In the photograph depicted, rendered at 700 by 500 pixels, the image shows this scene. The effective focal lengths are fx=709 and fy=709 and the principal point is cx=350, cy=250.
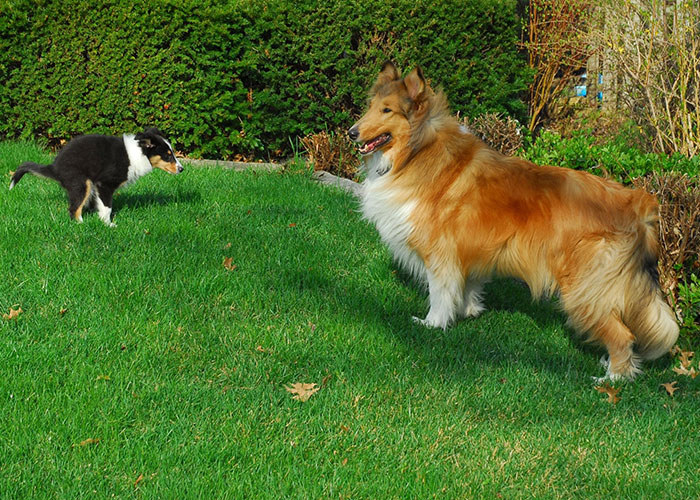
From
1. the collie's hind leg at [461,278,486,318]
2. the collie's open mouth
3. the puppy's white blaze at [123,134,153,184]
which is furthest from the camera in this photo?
the puppy's white blaze at [123,134,153,184]

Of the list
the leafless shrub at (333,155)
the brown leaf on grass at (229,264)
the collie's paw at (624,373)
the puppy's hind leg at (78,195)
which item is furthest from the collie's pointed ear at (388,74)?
the leafless shrub at (333,155)

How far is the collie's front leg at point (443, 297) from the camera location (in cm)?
509

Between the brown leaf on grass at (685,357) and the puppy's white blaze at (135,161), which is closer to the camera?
the brown leaf on grass at (685,357)

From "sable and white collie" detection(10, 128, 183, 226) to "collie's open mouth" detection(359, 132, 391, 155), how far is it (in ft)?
8.39

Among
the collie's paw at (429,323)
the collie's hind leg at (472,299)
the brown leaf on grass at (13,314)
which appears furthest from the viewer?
the collie's hind leg at (472,299)

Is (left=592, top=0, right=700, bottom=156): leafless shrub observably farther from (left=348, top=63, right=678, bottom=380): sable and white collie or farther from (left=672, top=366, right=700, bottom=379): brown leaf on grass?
(left=348, top=63, right=678, bottom=380): sable and white collie

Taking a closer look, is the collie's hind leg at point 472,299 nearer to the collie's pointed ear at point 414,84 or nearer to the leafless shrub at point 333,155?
the collie's pointed ear at point 414,84

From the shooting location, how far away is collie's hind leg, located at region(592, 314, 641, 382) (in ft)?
14.4

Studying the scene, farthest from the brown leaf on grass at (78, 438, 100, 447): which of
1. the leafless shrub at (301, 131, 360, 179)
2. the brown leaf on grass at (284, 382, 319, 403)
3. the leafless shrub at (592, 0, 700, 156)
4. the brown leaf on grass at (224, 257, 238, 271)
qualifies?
the leafless shrub at (592, 0, 700, 156)

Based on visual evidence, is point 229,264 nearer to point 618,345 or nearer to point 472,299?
point 472,299

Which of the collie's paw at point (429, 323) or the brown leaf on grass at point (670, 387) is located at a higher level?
the brown leaf on grass at point (670, 387)

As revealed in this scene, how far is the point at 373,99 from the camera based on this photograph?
5.20 metres

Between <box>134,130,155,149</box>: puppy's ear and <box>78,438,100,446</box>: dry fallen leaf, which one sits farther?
<box>134,130,155,149</box>: puppy's ear

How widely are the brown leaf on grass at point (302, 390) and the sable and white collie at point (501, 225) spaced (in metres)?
1.34
